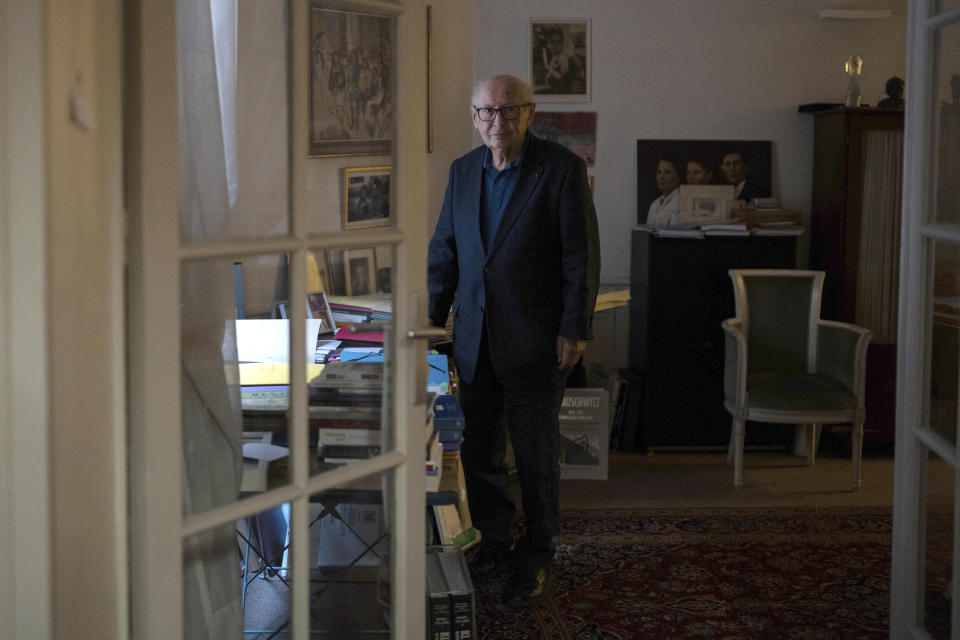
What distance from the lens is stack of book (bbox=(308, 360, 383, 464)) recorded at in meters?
1.90

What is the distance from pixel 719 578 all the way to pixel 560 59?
294cm

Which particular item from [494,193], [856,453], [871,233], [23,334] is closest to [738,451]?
[856,453]

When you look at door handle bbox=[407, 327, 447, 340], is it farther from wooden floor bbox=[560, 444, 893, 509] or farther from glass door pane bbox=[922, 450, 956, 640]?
wooden floor bbox=[560, 444, 893, 509]

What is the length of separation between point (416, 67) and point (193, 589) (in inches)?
40.7

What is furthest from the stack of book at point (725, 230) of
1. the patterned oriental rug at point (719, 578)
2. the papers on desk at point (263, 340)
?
the papers on desk at point (263, 340)

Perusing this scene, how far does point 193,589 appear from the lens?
1.77 m

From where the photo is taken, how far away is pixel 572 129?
5.44 metres

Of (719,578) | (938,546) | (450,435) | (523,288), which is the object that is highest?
(523,288)

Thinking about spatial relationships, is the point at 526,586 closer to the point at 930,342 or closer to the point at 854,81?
the point at 930,342

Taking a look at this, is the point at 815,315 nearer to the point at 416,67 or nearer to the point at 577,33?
the point at 577,33

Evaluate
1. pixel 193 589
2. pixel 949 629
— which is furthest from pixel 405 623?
pixel 949 629

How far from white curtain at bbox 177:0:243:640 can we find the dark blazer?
4.92ft

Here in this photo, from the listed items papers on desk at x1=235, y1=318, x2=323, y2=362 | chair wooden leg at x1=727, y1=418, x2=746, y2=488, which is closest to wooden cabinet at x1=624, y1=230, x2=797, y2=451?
chair wooden leg at x1=727, y1=418, x2=746, y2=488

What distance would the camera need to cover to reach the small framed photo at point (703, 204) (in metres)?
5.35
